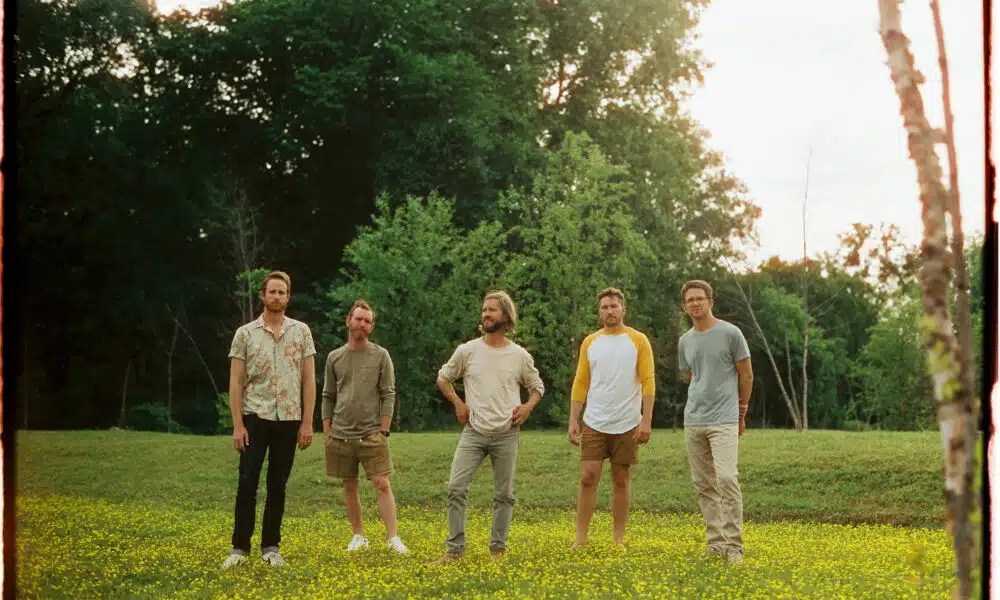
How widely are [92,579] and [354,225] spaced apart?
34.4 metres

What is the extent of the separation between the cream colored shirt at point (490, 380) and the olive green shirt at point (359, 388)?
3.33 ft

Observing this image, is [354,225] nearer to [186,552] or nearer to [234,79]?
[234,79]

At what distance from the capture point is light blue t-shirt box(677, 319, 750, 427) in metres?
9.72

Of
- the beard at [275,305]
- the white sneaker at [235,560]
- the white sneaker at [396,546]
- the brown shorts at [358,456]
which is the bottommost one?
the white sneaker at [235,560]

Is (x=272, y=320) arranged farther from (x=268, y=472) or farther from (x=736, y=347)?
(x=736, y=347)

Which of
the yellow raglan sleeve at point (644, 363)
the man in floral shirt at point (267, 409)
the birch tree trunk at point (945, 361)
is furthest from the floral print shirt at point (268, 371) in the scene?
the birch tree trunk at point (945, 361)

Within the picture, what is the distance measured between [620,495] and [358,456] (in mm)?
2748

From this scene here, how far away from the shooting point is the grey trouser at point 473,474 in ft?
31.5

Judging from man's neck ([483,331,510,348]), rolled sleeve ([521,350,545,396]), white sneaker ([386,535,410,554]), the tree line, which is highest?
the tree line

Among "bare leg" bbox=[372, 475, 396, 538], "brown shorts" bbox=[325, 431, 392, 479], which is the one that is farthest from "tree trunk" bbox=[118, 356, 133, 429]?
"bare leg" bbox=[372, 475, 396, 538]

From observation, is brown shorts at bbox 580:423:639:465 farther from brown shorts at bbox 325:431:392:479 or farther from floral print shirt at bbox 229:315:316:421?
floral print shirt at bbox 229:315:316:421

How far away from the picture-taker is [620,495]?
10.4 m

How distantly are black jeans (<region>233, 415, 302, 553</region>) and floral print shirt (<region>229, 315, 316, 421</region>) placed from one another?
11cm

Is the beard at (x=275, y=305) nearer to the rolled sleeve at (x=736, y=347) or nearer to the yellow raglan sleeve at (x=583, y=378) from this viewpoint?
the yellow raglan sleeve at (x=583, y=378)
